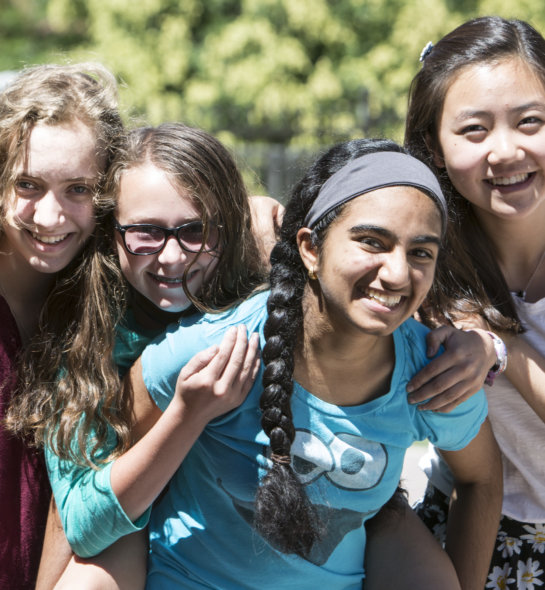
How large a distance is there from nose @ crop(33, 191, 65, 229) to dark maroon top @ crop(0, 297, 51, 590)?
28 cm

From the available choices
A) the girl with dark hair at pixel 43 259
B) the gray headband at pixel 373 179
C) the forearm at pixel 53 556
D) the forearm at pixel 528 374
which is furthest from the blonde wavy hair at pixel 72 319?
the forearm at pixel 528 374

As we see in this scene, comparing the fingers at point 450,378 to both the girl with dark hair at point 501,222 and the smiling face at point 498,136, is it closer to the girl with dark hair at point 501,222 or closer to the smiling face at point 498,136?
the girl with dark hair at point 501,222

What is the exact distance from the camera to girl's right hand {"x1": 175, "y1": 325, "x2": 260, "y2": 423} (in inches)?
78.3

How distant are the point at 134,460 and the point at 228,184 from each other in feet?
2.69

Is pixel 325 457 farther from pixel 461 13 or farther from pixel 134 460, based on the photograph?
pixel 461 13

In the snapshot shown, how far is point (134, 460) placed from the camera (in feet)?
6.80

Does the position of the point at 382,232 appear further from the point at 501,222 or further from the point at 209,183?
the point at 501,222

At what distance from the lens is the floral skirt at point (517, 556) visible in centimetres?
261

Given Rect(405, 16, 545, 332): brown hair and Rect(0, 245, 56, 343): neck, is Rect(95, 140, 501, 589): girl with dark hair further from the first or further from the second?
Rect(0, 245, 56, 343): neck

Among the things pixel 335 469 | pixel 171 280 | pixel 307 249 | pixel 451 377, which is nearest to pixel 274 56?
pixel 171 280

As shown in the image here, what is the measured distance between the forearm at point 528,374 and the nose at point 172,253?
3.40 feet

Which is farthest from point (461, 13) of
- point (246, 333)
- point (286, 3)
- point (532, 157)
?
point (246, 333)

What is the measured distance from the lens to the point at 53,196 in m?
2.26

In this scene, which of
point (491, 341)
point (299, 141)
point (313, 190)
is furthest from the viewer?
point (299, 141)
